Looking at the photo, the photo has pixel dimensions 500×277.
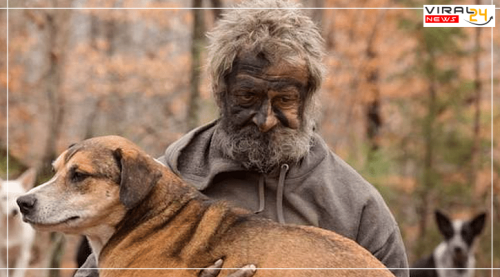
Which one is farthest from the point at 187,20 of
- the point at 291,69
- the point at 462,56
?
the point at 291,69

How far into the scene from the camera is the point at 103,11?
1975 centimetres

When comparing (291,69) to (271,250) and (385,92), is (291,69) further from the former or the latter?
(385,92)

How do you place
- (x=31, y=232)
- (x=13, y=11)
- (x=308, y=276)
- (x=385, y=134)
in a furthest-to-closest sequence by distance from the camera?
(x=385, y=134)
(x=13, y=11)
(x=31, y=232)
(x=308, y=276)

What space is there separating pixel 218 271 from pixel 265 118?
0.93m

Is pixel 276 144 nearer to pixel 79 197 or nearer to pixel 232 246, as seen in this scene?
pixel 232 246

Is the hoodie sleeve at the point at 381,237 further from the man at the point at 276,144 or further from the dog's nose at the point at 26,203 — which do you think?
the dog's nose at the point at 26,203

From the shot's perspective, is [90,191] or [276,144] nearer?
[90,191]

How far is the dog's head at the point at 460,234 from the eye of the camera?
13289 millimetres

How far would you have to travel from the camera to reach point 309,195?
14.7 feet

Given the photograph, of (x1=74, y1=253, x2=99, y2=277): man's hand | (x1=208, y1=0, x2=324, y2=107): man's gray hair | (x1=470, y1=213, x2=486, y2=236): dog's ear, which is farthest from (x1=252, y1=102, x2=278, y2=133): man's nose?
(x1=470, y1=213, x2=486, y2=236): dog's ear

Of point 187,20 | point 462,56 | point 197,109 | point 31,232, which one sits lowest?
point 31,232

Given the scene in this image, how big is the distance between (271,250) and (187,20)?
18001mm

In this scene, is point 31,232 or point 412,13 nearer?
point 31,232

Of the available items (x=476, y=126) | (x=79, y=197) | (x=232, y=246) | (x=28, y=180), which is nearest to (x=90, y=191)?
(x=79, y=197)
